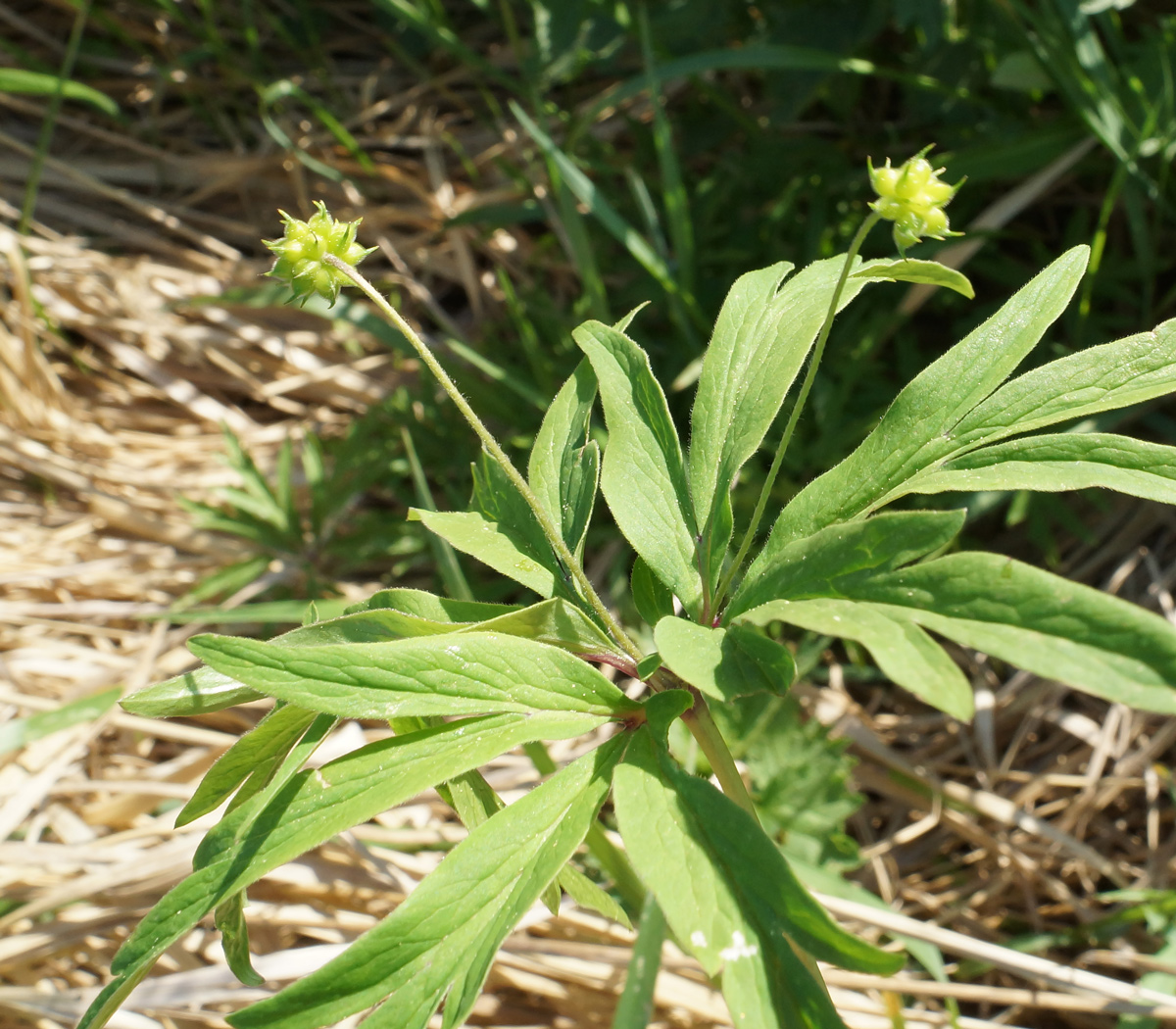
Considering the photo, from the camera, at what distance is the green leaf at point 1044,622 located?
82cm

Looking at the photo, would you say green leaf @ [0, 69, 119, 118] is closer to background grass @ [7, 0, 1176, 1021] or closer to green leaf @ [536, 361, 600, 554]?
background grass @ [7, 0, 1176, 1021]

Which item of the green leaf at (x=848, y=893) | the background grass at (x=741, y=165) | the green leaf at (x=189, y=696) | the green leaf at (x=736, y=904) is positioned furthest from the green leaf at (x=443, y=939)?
the background grass at (x=741, y=165)

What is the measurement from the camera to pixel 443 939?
0.96 m

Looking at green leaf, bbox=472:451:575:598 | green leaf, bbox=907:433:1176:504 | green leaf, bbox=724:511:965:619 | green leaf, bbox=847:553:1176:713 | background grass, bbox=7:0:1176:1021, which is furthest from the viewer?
background grass, bbox=7:0:1176:1021

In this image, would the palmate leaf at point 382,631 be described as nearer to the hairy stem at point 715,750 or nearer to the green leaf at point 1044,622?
the hairy stem at point 715,750

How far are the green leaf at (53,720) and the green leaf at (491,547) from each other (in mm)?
1667

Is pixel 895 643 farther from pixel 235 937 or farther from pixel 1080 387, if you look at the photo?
pixel 235 937

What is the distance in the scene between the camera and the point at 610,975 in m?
2.01

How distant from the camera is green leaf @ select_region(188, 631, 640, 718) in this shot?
95 cm

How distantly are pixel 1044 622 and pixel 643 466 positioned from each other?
53 cm

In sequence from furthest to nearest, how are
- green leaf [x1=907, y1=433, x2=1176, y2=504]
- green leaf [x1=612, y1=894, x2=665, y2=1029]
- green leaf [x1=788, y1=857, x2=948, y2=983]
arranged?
1. green leaf [x1=788, y1=857, x2=948, y2=983]
2. green leaf [x1=612, y1=894, x2=665, y2=1029]
3. green leaf [x1=907, y1=433, x2=1176, y2=504]

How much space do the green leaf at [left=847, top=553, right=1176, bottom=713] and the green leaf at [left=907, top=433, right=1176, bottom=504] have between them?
0.55 feet

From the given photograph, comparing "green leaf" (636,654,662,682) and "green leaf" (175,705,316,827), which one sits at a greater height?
"green leaf" (636,654,662,682)

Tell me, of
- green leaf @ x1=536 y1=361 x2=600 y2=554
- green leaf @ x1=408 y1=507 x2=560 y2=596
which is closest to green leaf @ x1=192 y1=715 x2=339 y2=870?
green leaf @ x1=408 y1=507 x2=560 y2=596
